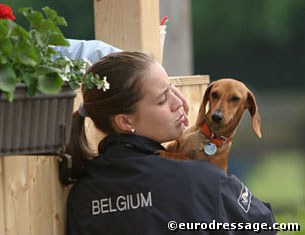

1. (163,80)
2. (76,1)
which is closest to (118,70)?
Answer: (163,80)

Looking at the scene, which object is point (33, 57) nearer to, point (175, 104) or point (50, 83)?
point (50, 83)

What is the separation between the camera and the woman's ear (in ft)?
9.56

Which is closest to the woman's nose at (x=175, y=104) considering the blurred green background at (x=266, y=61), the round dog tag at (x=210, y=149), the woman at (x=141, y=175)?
the woman at (x=141, y=175)

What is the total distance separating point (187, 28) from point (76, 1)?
2.30 m

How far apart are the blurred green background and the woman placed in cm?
1018

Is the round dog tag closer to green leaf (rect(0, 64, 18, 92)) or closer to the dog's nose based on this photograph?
the dog's nose

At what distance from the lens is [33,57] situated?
2.47 metres

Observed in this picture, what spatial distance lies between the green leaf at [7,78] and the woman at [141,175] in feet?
1.62

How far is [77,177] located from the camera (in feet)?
9.41

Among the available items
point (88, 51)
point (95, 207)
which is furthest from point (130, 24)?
point (95, 207)

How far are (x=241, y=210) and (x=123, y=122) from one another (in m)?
0.45

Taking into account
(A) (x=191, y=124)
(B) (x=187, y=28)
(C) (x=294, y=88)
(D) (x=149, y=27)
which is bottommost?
(C) (x=294, y=88)

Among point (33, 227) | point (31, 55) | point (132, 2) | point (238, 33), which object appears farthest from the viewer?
point (238, 33)

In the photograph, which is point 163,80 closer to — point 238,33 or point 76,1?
point 76,1
